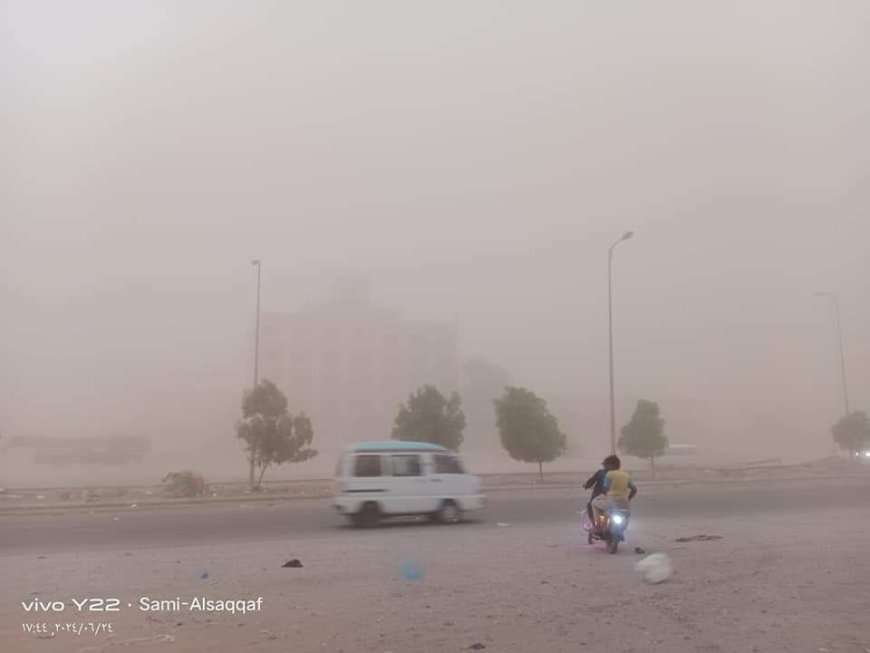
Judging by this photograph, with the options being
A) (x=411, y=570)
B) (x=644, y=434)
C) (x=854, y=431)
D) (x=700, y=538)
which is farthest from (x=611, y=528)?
(x=854, y=431)

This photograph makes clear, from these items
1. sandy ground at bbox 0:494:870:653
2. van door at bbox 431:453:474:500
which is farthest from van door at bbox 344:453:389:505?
sandy ground at bbox 0:494:870:653

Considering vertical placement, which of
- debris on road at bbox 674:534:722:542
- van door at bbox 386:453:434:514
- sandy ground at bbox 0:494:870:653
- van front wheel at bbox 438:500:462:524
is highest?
van door at bbox 386:453:434:514

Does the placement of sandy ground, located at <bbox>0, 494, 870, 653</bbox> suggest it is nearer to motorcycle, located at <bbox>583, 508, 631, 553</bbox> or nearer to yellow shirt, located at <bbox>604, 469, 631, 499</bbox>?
motorcycle, located at <bbox>583, 508, 631, 553</bbox>

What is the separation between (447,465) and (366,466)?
206 centimetres

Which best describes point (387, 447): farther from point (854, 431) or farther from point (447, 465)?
point (854, 431)

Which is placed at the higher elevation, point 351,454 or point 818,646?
point 351,454

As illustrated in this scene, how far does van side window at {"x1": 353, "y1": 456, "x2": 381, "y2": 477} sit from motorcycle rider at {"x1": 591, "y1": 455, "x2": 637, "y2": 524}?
655 cm

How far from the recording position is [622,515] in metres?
12.5

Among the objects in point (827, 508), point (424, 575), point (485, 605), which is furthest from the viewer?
point (827, 508)

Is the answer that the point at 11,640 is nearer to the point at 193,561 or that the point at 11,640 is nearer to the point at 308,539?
the point at 193,561

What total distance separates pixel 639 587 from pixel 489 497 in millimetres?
18403

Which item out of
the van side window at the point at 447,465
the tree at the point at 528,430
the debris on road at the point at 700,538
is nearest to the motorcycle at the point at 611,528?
the debris on road at the point at 700,538

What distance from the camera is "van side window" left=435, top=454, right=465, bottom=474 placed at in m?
18.7

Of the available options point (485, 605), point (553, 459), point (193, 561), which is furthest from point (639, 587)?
point (553, 459)
